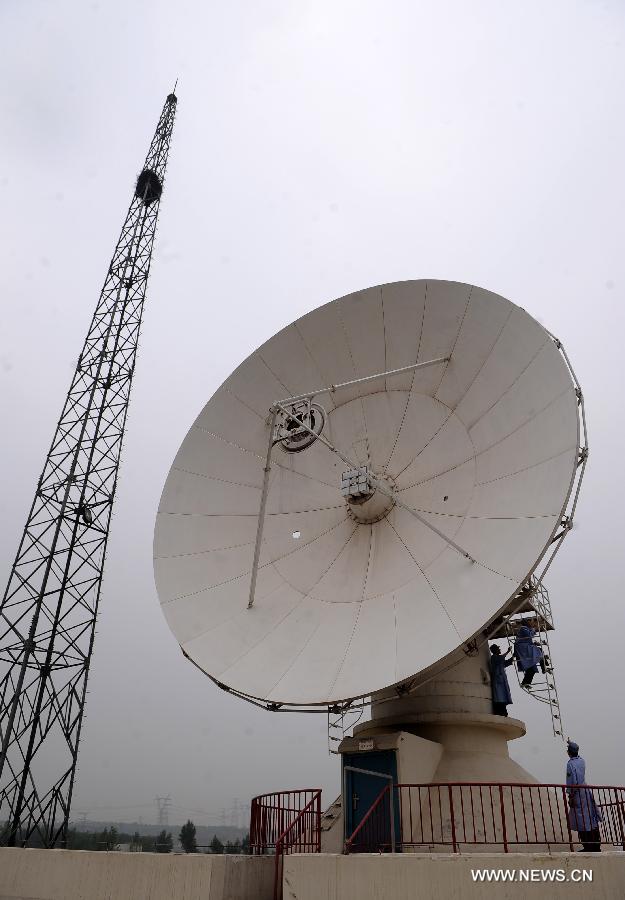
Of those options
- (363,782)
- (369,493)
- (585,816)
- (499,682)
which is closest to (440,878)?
(585,816)

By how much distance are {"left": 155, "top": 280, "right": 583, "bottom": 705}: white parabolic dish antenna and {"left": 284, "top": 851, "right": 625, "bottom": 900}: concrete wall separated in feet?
9.45

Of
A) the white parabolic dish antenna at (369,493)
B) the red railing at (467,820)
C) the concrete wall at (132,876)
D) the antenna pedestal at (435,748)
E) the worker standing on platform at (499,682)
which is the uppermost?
the white parabolic dish antenna at (369,493)

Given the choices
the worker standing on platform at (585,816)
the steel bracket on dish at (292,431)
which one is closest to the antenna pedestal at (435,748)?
the worker standing on platform at (585,816)

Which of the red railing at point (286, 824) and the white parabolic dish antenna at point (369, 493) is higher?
the white parabolic dish antenna at point (369, 493)

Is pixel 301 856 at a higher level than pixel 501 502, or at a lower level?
lower

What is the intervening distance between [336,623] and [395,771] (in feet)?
10.2

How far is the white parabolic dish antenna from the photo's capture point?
1353 centimetres

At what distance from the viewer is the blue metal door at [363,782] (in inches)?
560

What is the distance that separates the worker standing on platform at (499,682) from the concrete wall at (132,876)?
6.41m

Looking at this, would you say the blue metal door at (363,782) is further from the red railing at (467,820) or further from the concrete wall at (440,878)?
the concrete wall at (440,878)

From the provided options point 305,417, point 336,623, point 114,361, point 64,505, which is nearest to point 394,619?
point 336,623

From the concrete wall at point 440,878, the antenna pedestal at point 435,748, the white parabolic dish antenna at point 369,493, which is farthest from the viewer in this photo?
the antenna pedestal at point 435,748

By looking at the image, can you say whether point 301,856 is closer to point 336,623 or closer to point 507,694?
point 336,623

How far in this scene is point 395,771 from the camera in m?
14.0
